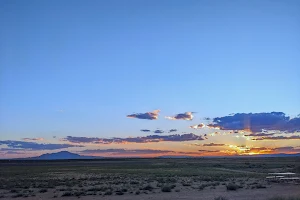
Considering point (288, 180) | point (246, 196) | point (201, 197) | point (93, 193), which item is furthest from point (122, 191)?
point (288, 180)

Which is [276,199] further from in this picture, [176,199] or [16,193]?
[16,193]

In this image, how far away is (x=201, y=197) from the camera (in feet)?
91.0

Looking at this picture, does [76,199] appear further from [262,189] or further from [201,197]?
[262,189]

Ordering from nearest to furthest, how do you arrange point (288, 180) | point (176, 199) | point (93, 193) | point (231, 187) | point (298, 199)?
point (298, 199), point (176, 199), point (93, 193), point (231, 187), point (288, 180)

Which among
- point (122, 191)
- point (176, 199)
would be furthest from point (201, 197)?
point (122, 191)

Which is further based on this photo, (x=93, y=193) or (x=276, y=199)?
(x=93, y=193)

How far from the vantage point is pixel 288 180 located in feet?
133

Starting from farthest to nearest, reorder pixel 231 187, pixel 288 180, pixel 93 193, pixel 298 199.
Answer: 1. pixel 288 180
2. pixel 231 187
3. pixel 93 193
4. pixel 298 199

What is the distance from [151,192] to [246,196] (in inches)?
315

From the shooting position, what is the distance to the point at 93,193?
31.3m

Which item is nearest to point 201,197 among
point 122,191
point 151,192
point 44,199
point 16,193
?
point 151,192

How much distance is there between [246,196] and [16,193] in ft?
63.4

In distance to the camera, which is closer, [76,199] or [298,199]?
[298,199]

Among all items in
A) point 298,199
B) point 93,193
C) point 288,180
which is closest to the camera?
point 298,199
